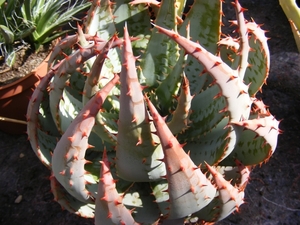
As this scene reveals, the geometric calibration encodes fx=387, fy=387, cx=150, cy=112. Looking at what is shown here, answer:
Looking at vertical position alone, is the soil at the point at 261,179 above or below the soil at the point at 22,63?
below

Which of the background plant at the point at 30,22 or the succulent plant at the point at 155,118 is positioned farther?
the background plant at the point at 30,22

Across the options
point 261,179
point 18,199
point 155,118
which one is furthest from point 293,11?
point 18,199

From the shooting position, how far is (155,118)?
62 centimetres

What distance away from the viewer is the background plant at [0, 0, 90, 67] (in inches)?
56.6

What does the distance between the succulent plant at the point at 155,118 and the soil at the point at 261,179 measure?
35 centimetres

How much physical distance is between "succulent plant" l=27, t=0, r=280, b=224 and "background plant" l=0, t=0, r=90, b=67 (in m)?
0.57

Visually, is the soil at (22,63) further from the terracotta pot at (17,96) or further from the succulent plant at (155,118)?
the succulent plant at (155,118)

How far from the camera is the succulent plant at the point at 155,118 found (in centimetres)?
67

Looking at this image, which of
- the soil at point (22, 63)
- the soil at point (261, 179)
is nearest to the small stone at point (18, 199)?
the soil at point (261, 179)

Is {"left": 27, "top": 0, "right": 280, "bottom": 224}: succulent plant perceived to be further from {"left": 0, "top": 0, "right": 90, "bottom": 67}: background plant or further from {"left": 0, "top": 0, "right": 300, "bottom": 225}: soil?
{"left": 0, "top": 0, "right": 90, "bottom": 67}: background plant

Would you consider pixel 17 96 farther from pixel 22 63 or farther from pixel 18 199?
pixel 18 199

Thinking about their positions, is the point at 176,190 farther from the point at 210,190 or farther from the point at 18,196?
the point at 18,196

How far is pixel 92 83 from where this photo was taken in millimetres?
729

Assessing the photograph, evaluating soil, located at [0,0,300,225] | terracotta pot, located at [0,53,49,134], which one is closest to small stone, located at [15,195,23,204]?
soil, located at [0,0,300,225]
